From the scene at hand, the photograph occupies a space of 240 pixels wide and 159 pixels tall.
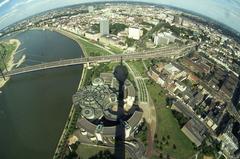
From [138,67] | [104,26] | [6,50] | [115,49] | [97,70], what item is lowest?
[6,50]

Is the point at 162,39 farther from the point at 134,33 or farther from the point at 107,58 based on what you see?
the point at 107,58

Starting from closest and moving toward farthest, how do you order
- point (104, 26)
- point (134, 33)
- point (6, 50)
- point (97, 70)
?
point (97, 70) → point (6, 50) → point (134, 33) → point (104, 26)

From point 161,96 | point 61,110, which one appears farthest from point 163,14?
point 61,110

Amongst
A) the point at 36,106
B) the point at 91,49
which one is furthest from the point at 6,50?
the point at 36,106

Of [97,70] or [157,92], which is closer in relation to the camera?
[157,92]

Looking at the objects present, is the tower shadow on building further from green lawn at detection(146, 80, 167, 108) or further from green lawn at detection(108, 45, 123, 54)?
green lawn at detection(108, 45, 123, 54)

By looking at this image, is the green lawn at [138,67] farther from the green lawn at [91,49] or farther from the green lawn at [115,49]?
the green lawn at [91,49]
